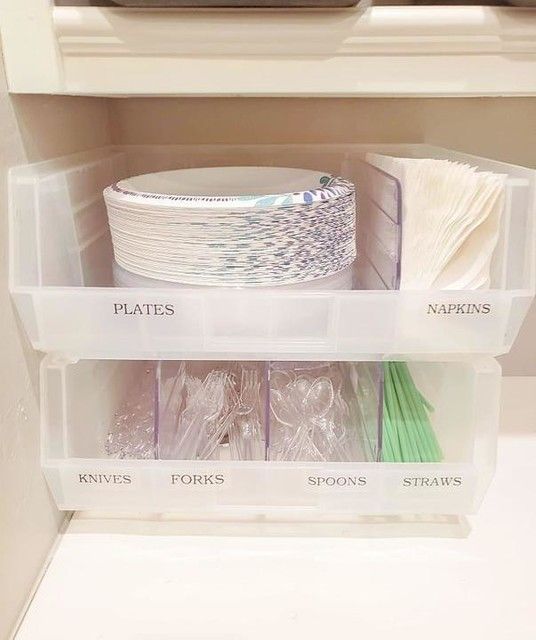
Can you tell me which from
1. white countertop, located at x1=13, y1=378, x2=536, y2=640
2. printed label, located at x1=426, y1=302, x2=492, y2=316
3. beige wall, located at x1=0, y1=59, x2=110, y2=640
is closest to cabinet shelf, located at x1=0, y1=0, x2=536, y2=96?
beige wall, located at x1=0, y1=59, x2=110, y2=640

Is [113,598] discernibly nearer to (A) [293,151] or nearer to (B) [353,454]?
(B) [353,454]

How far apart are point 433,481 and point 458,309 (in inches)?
5.8

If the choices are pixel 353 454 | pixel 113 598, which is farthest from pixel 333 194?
pixel 113 598

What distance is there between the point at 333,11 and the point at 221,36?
0.08 m

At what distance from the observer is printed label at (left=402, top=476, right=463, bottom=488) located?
518mm

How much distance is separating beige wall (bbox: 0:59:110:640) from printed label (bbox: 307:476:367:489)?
0.22 metres

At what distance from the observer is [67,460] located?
20.2 inches

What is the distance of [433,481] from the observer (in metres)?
0.52

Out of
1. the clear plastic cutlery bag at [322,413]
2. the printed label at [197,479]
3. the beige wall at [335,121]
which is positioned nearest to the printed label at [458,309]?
the clear plastic cutlery bag at [322,413]

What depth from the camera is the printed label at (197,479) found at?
517 mm

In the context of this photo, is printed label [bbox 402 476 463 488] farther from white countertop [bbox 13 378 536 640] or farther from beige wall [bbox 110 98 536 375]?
beige wall [bbox 110 98 536 375]

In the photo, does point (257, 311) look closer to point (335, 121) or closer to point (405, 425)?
point (405, 425)

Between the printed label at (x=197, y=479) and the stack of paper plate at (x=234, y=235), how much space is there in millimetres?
158

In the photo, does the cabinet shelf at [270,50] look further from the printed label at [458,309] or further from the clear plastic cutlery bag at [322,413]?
the clear plastic cutlery bag at [322,413]
